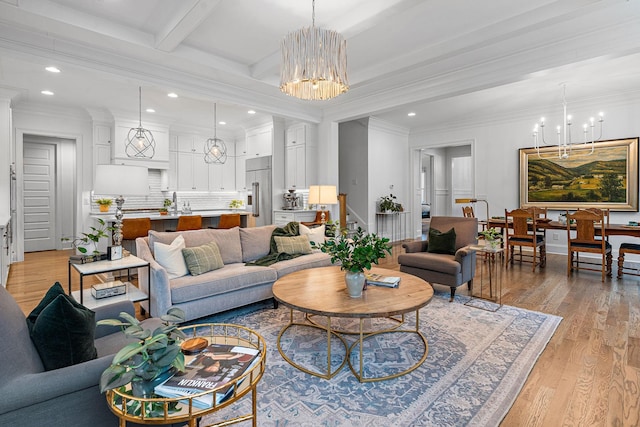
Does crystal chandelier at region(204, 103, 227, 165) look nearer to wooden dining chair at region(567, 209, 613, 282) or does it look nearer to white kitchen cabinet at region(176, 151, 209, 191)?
white kitchen cabinet at region(176, 151, 209, 191)

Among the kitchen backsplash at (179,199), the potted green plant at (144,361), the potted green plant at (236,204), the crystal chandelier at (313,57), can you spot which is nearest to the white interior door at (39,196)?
the kitchen backsplash at (179,199)

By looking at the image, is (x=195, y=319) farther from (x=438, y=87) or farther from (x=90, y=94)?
(x=90, y=94)

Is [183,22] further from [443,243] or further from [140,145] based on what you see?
[140,145]

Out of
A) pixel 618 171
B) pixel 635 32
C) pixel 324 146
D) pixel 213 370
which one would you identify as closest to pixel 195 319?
pixel 213 370

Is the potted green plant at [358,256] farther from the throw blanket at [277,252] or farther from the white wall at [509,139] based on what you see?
the white wall at [509,139]

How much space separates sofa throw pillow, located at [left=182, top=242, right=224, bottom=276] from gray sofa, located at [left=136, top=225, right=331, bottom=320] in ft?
0.20

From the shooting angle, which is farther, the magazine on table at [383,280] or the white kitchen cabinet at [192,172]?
the white kitchen cabinet at [192,172]

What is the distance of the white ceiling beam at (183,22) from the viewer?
285 centimetres

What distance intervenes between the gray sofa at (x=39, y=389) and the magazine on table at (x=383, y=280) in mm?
1870

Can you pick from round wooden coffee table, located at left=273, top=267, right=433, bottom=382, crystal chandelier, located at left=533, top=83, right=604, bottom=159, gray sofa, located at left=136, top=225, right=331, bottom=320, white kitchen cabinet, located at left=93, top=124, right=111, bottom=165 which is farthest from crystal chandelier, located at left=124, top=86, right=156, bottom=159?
crystal chandelier, located at left=533, top=83, right=604, bottom=159

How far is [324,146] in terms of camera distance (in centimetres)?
639

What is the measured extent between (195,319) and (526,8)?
4.23 metres

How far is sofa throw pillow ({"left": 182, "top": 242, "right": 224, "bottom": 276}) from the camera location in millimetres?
3184

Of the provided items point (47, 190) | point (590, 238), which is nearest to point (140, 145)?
point (47, 190)
